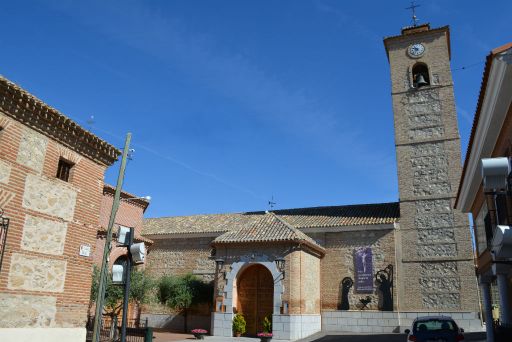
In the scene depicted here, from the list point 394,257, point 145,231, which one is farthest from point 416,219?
point 145,231

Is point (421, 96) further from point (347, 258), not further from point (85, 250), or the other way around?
point (85, 250)

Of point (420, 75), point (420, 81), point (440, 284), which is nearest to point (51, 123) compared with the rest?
point (440, 284)

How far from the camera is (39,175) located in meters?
10.8

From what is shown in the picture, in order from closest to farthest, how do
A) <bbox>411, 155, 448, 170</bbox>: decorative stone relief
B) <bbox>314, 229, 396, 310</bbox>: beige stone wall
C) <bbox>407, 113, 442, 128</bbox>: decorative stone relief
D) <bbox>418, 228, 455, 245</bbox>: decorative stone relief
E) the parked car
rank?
the parked car, <bbox>418, 228, 455, 245</bbox>: decorative stone relief, <bbox>314, 229, 396, 310</bbox>: beige stone wall, <bbox>411, 155, 448, 170</bbox>: decorative stone relief, <bbox>407, 113, 442, 128</bbox>: decorative stone relief

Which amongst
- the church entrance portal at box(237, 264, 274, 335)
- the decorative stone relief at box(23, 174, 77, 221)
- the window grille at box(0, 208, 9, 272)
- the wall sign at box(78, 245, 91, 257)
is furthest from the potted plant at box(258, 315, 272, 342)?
the window grille at box(0, 208, 9, 272)

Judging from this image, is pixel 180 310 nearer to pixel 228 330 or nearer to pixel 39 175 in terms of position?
pixel 228 330

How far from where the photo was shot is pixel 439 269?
2239 cm

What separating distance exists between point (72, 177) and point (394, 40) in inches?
861

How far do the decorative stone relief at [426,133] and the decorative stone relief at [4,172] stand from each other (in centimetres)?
2115

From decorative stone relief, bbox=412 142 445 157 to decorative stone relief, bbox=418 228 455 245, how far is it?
170 inches

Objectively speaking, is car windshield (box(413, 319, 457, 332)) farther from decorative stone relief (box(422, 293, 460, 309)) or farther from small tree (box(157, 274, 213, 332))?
small tree (box(157, 274, 213, 332))

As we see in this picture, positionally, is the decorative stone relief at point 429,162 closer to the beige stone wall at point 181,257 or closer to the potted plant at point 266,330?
the potted plant at point 266,330

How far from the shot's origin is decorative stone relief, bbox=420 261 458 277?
22188mm

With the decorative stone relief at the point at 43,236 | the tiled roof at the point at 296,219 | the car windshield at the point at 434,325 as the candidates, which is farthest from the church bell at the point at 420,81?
the decorative stone relief at the point at 43,236
